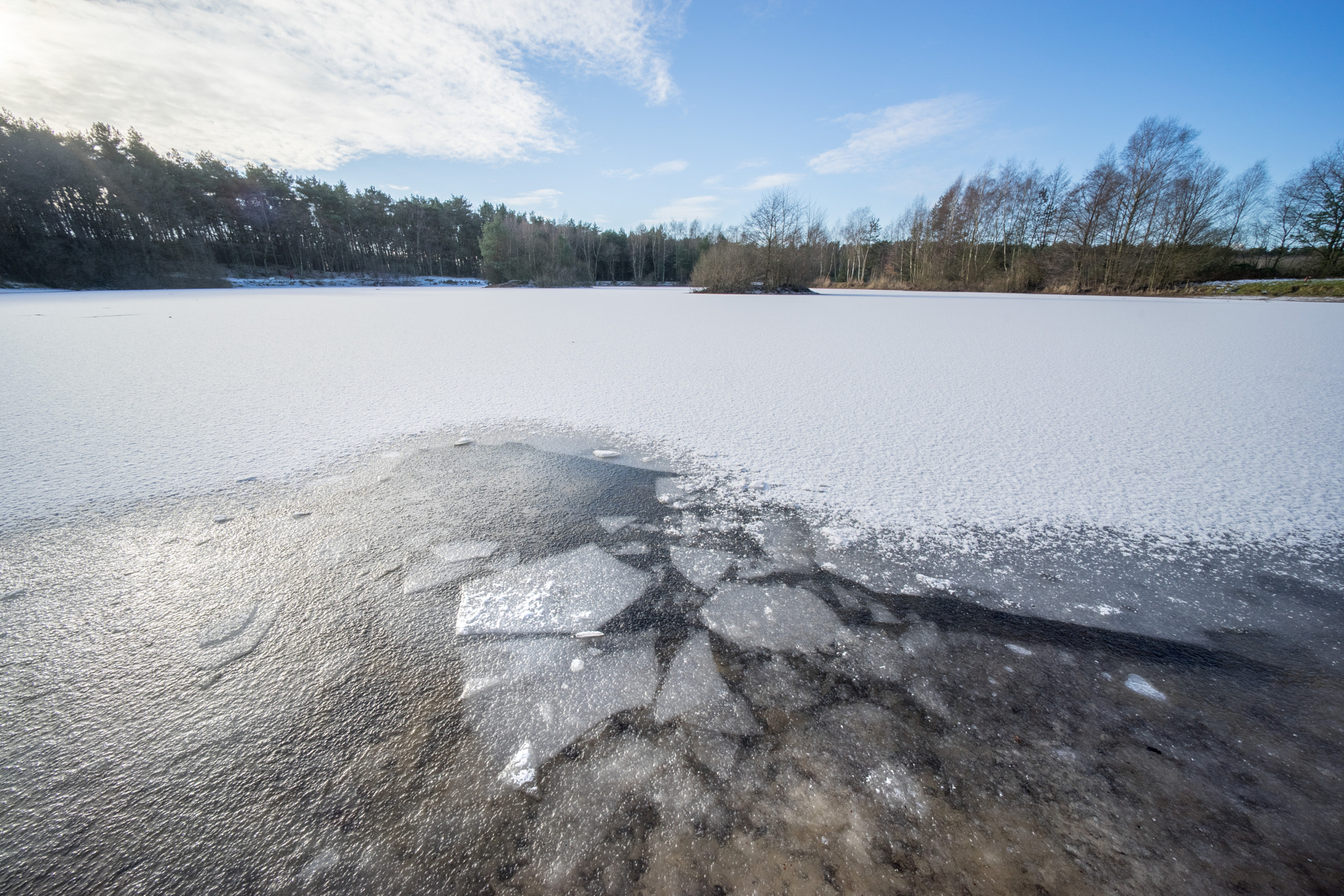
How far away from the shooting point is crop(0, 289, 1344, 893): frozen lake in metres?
0.93

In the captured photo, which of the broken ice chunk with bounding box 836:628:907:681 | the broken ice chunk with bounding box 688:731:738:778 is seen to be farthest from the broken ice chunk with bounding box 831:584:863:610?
the broken ice chunk with bounding box 688:731:738:778

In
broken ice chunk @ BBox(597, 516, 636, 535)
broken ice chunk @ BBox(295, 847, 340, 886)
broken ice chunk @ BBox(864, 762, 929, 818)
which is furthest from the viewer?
broken ice chunk @ BBox(597, 516, 636, 535)

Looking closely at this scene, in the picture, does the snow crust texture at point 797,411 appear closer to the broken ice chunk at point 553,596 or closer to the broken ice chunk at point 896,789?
the broken ice chunk at point 553,596

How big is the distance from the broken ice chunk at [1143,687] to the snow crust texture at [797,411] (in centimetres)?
83

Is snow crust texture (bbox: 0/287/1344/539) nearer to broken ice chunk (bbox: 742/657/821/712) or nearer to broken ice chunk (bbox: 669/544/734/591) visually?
broken ice chunk (bbox: 669/544/734/591)

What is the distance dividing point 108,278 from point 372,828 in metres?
38.8

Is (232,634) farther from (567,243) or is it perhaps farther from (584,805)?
(567,243)

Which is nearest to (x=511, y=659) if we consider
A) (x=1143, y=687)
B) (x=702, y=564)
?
(x=702, y=564)

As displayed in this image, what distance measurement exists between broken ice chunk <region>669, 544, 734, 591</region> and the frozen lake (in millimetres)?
16

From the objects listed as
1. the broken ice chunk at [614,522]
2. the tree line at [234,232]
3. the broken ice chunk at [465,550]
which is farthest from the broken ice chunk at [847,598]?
the tree line at [234,232]

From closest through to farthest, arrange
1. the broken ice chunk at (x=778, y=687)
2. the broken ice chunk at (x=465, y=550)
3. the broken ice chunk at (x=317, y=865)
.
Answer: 1. the broken ice chunk at (x=317, y=865)
2. the broken ice chunk at (x=778, y=687)
3. the broken ice chunk at (x=465, y=550)

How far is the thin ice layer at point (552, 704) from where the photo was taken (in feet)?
3.69

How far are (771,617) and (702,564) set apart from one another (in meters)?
0.37

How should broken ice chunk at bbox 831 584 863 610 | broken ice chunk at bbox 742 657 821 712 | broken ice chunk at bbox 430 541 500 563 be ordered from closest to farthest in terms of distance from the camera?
broken ice chunk at bbox 742 657 821 712 < broken ice chunk at bbox 831 584 863 610 < broken ice chunk at bbox 430 541 500 563
